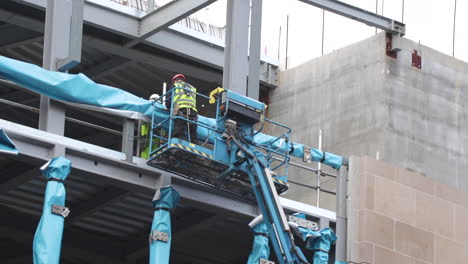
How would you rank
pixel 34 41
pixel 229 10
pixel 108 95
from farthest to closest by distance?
pixel 34 41 → pixel 229 10 → pixel 108 95

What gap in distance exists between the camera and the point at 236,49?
946 inches

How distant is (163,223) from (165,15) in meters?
7.43

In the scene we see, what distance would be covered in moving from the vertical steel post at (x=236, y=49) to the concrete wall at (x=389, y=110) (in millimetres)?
4336

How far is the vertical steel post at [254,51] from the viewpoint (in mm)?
24047

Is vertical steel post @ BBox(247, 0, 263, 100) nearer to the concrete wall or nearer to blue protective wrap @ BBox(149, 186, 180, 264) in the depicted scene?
blue protective wrap @ BBox(149, 186, 180, 264)

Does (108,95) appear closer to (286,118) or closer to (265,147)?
(265,147)

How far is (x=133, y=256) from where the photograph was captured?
26.9 meters

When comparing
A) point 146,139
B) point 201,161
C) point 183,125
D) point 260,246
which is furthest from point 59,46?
point 260,246

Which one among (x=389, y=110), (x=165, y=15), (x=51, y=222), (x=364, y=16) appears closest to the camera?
(x=51, y=222)

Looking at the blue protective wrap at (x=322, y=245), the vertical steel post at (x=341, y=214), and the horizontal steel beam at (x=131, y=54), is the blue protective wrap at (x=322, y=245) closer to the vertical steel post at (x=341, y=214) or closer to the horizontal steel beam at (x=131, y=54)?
the vertical steel post at (x=341, y=214)

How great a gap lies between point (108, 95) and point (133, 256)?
5974mm

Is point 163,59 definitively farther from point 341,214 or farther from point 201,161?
point 201,161

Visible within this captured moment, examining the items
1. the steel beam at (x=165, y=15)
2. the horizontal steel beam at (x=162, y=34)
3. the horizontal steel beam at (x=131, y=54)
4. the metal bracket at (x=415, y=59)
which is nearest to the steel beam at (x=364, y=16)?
the metal bracket at (x=415, y=59)

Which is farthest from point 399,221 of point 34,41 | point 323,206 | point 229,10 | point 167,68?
point 34,41
